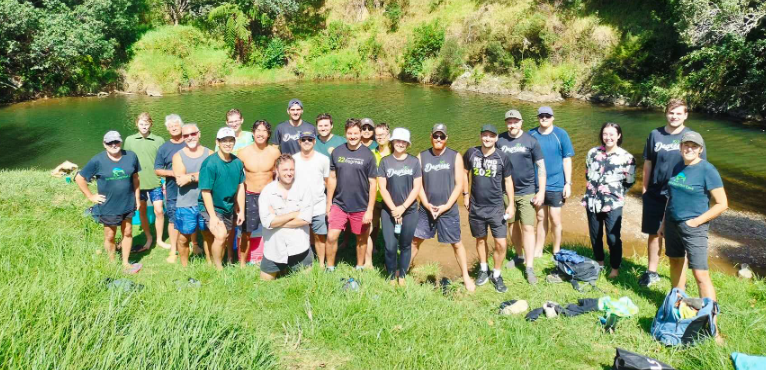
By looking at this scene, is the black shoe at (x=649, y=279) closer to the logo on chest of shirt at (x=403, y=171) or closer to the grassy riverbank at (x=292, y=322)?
the grassy riverbank at (x=292, y=322)

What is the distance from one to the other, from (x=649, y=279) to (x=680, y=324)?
5.22ft

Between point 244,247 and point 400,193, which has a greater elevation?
point 400,193

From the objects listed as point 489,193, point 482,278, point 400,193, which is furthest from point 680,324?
point 400,193

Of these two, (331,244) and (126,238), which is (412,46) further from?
(126,238)

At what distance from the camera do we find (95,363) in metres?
2.99

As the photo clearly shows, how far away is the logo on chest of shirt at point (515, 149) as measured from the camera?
230 inches

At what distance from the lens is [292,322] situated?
171 inches

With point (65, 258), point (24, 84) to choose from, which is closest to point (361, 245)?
point (65, 258)

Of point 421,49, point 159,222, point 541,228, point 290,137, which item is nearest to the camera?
point 541,228

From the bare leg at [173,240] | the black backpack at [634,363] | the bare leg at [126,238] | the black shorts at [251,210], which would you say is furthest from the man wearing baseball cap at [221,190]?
the black backpack at [634,363]

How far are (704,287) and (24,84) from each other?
28.4m

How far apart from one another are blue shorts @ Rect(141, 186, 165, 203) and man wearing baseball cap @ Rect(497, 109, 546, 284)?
4.88 meters

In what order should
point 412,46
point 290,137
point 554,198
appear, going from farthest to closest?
point 412,46 < point 290,137 < point 554,198

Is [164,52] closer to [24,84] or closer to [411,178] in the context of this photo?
[24,84]
